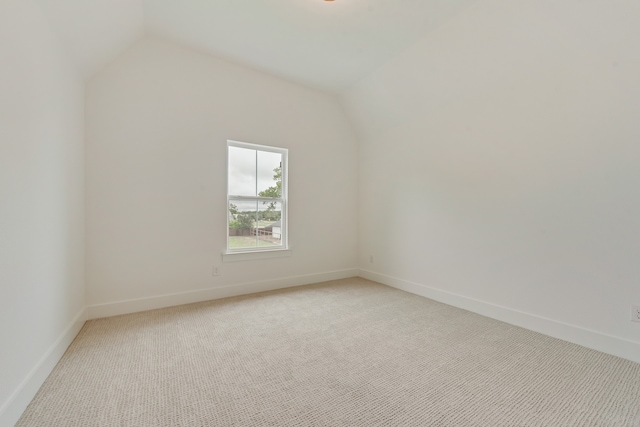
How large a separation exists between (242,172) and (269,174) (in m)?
0.38

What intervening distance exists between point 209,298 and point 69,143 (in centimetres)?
199

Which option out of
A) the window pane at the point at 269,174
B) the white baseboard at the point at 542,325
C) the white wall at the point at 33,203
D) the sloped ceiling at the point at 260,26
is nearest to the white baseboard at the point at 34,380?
the white wall at the point at 33,203

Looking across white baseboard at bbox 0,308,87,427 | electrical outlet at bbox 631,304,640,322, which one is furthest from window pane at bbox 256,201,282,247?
electrical outlet at bbox 631,304,640,322

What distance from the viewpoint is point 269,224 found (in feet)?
12.6

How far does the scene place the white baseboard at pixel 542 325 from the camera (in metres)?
2.10

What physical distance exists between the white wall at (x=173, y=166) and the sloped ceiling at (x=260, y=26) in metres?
0.30

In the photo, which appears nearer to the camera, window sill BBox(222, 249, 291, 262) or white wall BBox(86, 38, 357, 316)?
white wall BBox(86, 38, 357, 316)

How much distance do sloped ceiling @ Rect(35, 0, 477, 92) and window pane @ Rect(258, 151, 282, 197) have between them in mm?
1141

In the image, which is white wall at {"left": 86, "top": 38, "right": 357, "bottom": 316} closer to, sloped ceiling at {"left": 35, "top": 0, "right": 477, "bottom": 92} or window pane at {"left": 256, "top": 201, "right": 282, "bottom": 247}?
window pane at {"left": 256, "top": 201, "right": 282, "bottom": 247}

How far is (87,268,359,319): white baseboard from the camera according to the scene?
278cm

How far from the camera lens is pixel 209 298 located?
331 cm

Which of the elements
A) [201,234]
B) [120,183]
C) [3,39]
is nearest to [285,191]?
[201,234]

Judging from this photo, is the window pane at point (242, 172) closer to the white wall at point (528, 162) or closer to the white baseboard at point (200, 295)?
the white baseboard at point (200, 295)

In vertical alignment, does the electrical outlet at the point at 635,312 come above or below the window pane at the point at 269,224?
below
